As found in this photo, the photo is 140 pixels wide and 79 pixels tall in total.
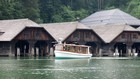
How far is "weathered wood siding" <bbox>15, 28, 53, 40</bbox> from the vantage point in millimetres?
87688

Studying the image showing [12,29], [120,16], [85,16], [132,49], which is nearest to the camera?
[12,29]

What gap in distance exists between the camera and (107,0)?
15712 centimetres

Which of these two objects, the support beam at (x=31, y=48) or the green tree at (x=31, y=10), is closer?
the support beam at (x=31, y=48)

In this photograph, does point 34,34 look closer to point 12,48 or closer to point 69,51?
point 12,48

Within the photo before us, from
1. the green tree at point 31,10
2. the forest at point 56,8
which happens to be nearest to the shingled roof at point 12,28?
the forest at point 56,8

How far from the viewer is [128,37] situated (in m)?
99.2

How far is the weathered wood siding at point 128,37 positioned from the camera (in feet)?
321

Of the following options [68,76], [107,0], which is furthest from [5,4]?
[68,76]

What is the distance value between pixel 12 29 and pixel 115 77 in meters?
45.8

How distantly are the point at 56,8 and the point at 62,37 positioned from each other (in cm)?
4167

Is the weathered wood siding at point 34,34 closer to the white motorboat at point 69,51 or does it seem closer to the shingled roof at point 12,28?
the shingled roof at point 12,28

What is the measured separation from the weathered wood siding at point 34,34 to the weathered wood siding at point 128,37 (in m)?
13.6

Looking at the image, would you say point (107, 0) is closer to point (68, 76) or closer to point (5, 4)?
point (5, 4)

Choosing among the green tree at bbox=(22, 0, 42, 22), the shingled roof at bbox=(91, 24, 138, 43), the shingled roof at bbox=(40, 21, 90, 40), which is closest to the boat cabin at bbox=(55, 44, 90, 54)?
the shingled roof at bbox=(40, 21, 90, 40)
